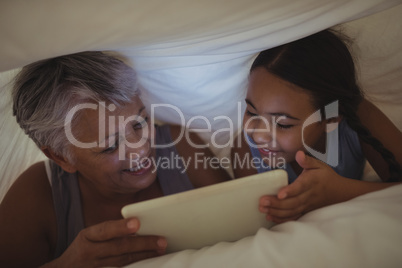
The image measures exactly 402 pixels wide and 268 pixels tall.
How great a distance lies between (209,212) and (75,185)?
1.80ft

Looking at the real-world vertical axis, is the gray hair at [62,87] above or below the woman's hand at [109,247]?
above

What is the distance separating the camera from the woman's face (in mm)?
850

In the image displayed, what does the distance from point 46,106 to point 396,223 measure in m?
0.81

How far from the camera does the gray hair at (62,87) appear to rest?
2.71 ft

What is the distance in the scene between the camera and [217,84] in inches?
38.9

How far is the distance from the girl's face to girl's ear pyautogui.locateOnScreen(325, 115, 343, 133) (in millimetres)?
37

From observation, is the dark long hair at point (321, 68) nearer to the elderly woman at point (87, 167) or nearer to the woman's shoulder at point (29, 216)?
the elderly woman at point (87, 167)

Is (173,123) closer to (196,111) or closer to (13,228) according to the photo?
(196,111)

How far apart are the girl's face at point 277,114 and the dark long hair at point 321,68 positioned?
24 millimetres

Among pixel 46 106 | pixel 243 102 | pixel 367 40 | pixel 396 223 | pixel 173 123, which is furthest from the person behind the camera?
pixel 173 123

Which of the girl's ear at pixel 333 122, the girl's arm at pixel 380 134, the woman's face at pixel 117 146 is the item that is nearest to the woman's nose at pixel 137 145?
the woman's face at pixel 117 146

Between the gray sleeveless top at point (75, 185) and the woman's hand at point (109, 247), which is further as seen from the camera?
the gray sleeveless top at point (75, 185)

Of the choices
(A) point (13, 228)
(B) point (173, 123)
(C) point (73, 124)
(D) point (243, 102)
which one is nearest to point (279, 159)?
(D) point (243, 102)

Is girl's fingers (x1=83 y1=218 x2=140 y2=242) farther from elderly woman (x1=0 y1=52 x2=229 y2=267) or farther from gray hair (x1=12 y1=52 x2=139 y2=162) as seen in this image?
gray hair (x1=12 y1=52 x2=139 y2=162)
